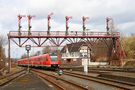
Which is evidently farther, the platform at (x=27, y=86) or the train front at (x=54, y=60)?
the train front at (x=54, y=60)

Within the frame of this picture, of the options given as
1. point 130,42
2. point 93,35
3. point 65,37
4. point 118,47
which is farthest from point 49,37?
point 130,42

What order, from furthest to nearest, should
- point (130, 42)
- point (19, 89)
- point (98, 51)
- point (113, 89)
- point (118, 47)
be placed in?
1. point (98, 51)
2. point (130, 42)
3. point (118, 47)
4. point (19, 89)
5. point (113, 89)

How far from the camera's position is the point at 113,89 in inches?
874

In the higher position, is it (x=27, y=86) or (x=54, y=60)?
(x=54, y=60)

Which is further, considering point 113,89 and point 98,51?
point 98,51

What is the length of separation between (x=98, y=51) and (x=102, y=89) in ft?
292

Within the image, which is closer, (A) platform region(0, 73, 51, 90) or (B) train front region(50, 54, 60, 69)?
(A) platform region(0, 73, 51, 90)

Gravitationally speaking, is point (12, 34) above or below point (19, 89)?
above

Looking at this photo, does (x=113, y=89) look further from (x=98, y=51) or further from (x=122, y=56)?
(x=98, y=51)

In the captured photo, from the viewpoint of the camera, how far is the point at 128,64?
6725 centimetres

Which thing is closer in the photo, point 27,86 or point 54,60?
point 27,86

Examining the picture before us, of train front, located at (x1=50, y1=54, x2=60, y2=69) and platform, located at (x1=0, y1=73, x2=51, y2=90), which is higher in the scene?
train front, located at (x1=50, y1=54, x2=60, y2=69)

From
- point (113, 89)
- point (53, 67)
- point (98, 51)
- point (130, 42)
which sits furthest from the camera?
point (98, 51)

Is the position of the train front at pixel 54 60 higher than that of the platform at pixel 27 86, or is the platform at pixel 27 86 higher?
the train front at pixel 54 60
